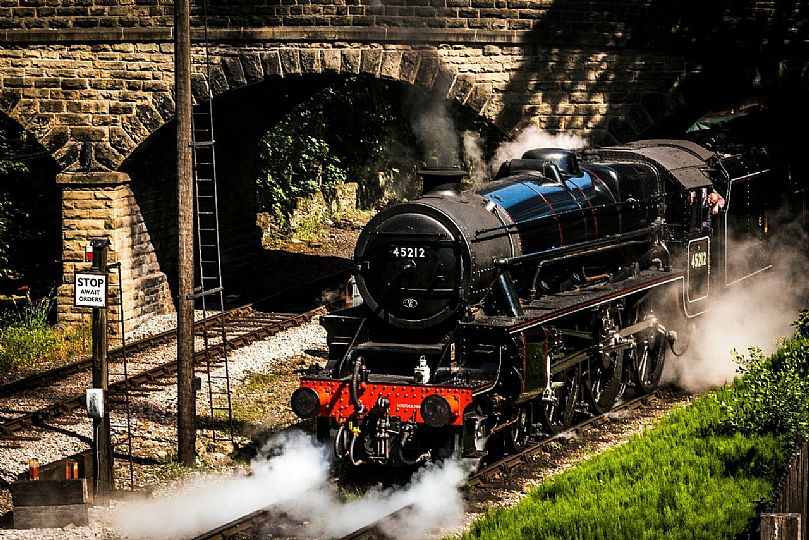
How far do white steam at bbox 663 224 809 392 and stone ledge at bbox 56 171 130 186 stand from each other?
902cm

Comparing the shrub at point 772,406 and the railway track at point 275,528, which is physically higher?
the shrub at point 772,406

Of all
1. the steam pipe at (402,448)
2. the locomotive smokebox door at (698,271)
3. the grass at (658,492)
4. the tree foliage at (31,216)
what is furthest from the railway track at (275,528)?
the tree foliage at (31,216)

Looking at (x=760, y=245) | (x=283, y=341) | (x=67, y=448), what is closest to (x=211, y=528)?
(x=67, y=448)

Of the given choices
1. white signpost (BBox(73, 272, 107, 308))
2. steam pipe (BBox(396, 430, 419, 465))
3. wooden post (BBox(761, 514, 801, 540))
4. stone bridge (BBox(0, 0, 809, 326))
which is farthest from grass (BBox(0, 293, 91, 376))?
wooden post (BBox(761, 514, 801, 540))

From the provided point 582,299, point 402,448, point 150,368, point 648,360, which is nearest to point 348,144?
point 150,368

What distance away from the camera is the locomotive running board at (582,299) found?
11492 mm

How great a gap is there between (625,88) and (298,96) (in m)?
7.51

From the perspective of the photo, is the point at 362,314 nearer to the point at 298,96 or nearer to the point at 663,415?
the point at 663,415

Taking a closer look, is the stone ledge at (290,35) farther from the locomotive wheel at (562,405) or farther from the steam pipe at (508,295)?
the steam pipe at (508,295)

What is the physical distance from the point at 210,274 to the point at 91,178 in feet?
14.0

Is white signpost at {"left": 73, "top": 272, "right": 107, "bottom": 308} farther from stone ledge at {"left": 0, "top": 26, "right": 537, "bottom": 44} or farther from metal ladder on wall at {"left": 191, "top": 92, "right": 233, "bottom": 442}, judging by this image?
stone ledge at {"left": 0, "top": 26, "right": 537, "bottom": 44}

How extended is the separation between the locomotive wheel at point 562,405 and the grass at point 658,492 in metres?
0.89

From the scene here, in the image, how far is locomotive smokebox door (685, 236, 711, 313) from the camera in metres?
15.0

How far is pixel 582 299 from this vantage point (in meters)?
12.6
